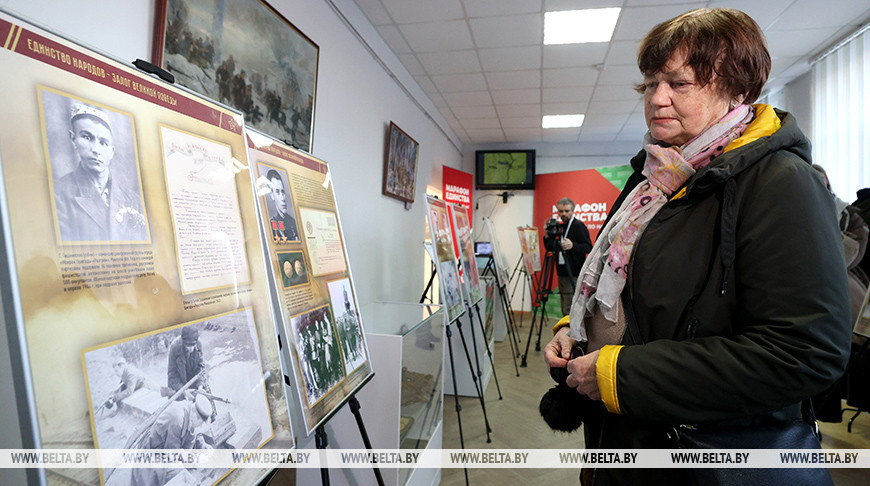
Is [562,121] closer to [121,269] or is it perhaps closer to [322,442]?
[322,442]

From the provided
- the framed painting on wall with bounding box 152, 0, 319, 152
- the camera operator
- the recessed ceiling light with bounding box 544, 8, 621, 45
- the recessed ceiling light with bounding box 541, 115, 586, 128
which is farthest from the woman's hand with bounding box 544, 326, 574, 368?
the recessed ceiling light with bounding box 541, 115, 586, 128

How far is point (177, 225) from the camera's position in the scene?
76 centimetres

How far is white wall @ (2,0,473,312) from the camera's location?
1.36 metres

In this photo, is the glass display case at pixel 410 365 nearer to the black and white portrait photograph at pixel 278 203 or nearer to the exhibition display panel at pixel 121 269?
the black and white portrait photograph at pixel 278 203

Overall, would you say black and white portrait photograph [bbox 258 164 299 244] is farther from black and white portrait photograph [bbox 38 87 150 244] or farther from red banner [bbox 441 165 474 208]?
red banner [bbox 441 165 474 208]

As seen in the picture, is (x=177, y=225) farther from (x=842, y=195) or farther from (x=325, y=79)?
(x=842, y=195)

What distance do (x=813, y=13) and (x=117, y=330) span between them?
4849mm

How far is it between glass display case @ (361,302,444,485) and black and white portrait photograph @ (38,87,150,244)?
1188 millimetres

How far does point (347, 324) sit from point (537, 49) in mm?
3571

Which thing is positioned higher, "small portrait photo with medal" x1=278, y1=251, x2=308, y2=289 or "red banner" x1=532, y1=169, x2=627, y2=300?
"red banner" x1=532, y1=169, x2=627, y2=300

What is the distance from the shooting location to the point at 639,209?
97 cm

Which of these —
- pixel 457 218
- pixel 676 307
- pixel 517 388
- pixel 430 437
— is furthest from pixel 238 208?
pixel 517 388

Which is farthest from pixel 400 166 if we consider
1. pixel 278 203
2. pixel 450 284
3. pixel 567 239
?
pixel 278 203

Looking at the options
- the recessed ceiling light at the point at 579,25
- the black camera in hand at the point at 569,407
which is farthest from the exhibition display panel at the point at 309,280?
the recessed ceiling light at the point at 579,25
